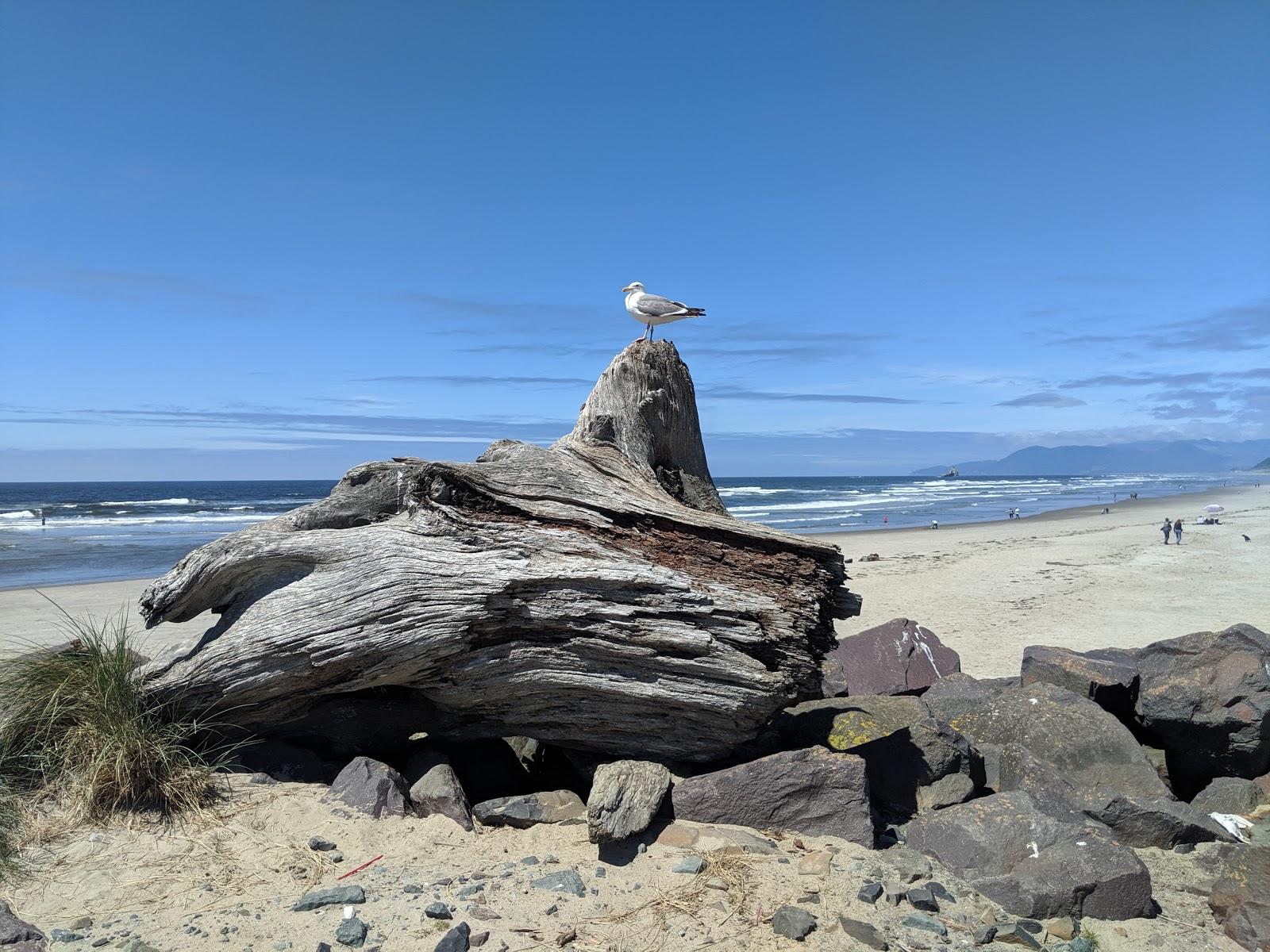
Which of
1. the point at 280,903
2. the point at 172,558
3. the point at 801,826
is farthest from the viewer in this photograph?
the point at 172,558

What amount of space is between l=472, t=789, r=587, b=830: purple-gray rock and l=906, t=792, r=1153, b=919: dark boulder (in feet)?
6.84

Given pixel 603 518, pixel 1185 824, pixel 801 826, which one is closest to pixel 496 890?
pixel 801 826

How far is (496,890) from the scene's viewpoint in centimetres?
427

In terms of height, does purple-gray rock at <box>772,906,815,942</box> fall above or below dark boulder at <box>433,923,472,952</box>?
below

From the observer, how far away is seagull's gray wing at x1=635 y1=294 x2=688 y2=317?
A: 7.64 metres

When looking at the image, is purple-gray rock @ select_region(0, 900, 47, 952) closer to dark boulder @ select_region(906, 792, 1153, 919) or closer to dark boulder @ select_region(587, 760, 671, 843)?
dark boulder @ select_region(587, 760, 671, 843)

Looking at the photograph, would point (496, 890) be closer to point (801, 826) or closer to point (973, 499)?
point (801, 826)

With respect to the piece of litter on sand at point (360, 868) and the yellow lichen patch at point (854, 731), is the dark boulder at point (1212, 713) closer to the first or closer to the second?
the yellow lichen patch at point (854, 731)

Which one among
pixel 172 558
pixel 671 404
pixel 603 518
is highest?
pixel 671 404

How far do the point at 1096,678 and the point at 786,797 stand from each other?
341 centimetres

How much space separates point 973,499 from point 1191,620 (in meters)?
58.9

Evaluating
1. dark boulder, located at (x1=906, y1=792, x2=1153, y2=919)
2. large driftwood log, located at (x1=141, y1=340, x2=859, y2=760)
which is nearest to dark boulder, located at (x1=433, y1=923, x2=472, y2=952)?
large driftwood log, located at (x1=141, y1=340, x2=859, y2=760)

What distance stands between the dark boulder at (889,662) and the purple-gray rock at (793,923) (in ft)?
11.6

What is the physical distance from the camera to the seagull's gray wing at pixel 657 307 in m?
7.64
